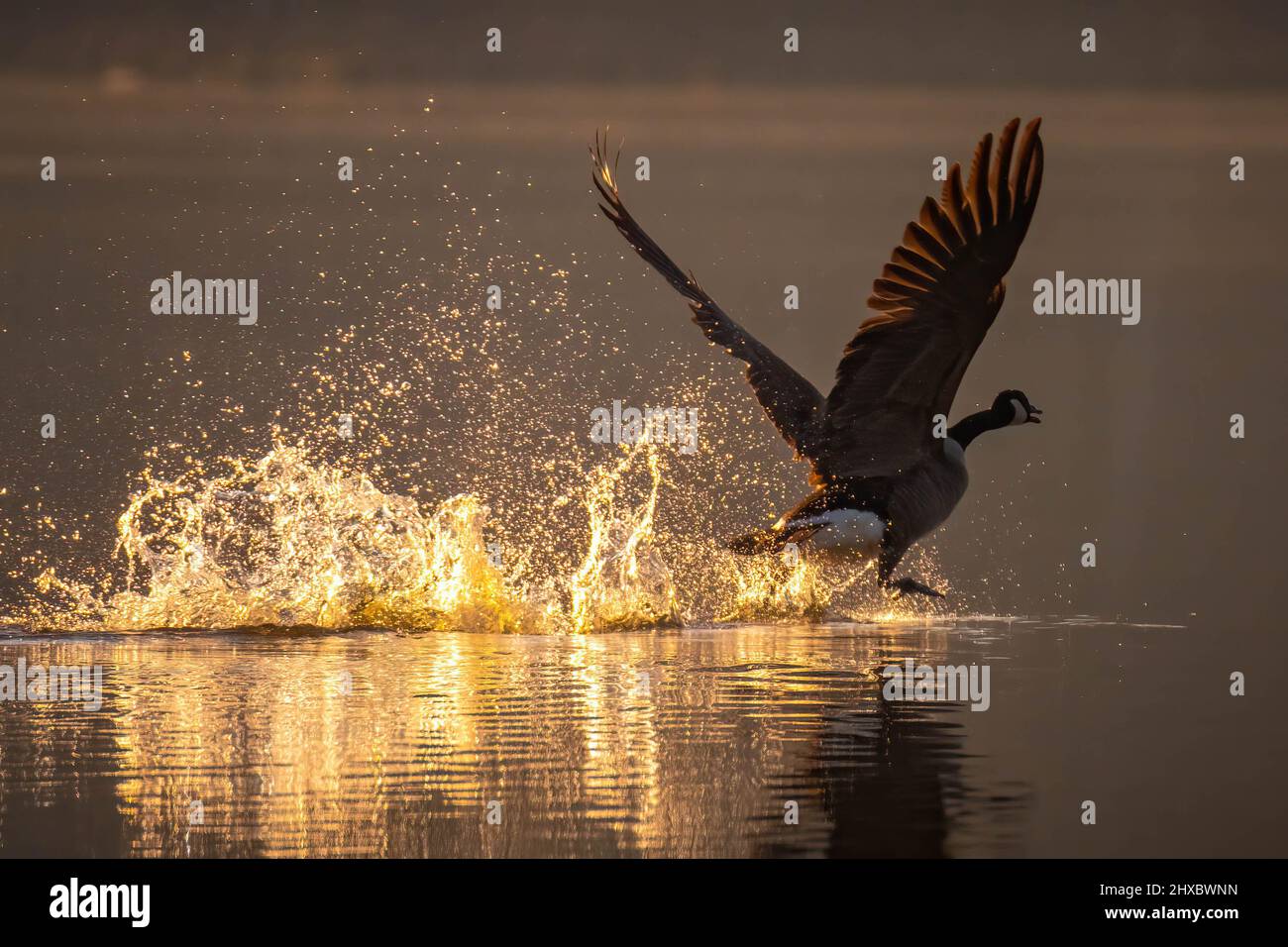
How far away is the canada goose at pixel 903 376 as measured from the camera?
389 inches

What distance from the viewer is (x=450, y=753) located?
6.38m

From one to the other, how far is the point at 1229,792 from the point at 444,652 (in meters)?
5.45

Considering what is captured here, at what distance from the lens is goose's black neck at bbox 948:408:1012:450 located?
39.9 feet

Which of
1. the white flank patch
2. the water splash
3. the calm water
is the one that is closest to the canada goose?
the white flank patch

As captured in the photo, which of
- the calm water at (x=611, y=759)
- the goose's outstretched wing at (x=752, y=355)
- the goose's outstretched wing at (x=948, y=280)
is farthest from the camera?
the goose's outstretched wing at (x=752, y=355)

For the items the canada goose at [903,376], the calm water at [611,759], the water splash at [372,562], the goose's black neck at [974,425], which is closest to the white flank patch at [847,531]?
the canada goose at [903,376]

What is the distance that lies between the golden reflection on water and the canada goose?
1590mm

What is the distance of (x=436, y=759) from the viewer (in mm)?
6223

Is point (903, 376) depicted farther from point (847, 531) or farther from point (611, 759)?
point (611, 759)

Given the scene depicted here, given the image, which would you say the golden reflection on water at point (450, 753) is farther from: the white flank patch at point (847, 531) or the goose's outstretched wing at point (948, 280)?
the goose's outstretched wing at point (948, 280)

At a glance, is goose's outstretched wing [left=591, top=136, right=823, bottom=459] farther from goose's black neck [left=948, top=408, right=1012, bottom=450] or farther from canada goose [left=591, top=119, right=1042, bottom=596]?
goose's black neck [left=948, top=408, right=1012, bottom=450]

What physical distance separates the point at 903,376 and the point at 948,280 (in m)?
0.77

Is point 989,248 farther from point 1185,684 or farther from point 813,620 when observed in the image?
point 813,620
